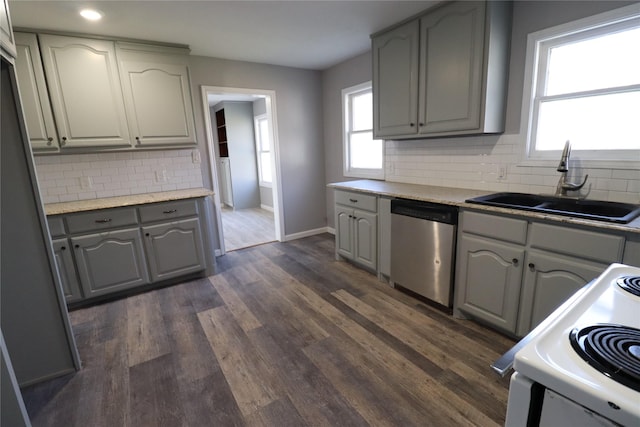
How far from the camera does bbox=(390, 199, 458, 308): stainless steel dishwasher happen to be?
7.29 feet

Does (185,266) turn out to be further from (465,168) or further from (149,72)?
(465,168)

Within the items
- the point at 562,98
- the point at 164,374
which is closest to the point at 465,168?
the point at 562,98

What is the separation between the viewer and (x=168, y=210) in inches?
112

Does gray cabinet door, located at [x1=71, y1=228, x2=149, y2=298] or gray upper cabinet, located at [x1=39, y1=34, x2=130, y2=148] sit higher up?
gray upper cabinet, located at [x1=39, y1=34, x2=130, y2=148]

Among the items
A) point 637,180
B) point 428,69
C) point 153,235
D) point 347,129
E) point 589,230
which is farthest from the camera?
point 347,129

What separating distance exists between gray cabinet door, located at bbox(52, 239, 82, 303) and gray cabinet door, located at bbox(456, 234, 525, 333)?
122 inches

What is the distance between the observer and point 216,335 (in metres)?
2.20

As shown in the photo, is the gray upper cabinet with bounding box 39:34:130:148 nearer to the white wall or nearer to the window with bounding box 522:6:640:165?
the white wall

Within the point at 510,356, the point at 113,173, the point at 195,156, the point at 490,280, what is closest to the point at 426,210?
the point at 490,280

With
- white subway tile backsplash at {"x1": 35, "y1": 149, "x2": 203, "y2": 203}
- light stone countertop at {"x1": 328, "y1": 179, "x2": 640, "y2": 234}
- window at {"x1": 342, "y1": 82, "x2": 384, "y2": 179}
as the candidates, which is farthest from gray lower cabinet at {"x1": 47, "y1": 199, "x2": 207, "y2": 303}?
window at {"x1": 342, "y1": 82, "x2": 384, "y2": 179}

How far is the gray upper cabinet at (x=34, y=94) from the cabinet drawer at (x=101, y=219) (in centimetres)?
68

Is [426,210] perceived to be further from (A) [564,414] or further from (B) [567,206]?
(A) [564,414]

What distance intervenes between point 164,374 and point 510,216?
2317mm

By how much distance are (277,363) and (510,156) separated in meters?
2.26
